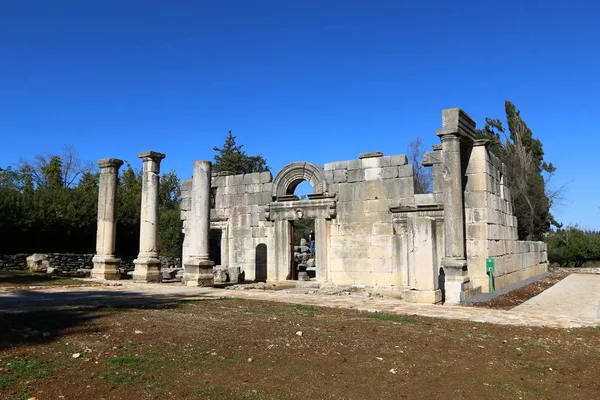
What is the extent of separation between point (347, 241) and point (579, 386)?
12688 mm

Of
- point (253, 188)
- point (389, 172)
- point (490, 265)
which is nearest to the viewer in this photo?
point (490, 265)

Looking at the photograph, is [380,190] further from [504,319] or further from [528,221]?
[528,221]

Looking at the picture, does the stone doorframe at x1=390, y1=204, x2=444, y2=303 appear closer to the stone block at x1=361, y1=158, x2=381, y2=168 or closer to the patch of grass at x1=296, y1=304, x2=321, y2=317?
the patch of grass at x1=296, y1=304, x2=321, y2=317

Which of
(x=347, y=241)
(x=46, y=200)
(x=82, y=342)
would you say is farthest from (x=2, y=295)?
(x=46, y=200)

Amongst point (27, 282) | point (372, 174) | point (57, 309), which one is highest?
point (372, 174)

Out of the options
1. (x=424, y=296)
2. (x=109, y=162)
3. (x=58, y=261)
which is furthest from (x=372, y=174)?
(x=58, y=261)

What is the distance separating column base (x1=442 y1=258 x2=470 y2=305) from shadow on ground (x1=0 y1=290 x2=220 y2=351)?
21.7 ft

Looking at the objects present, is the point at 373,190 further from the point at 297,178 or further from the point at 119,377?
the point at 119,377

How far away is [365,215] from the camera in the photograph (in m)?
17.5

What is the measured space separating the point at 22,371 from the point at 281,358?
277cm

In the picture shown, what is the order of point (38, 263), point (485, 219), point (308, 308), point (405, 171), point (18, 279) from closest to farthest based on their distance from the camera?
point (308, 308) < point (485, 219) < point (18, 279) < point (405, 171) < point (38, 263)

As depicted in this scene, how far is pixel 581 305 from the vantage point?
11781 mm

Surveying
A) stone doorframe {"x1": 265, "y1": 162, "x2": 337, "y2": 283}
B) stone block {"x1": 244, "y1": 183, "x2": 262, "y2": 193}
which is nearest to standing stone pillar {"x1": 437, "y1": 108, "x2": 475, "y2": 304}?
stone doorframe {"x1": 265, "y1": 162, "x2": 337, "y2": 283}

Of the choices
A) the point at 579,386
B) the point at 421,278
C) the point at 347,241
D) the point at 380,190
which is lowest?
the point at 579,386
